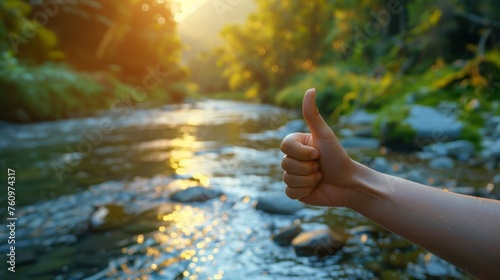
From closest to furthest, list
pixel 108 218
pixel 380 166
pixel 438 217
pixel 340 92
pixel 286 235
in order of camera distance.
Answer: pixel 438 217 → pixel 286 235 → pixel 108 218 → pixel 380 166 → pixel 340 92

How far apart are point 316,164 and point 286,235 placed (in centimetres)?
155

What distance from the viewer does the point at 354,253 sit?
8.58 ft

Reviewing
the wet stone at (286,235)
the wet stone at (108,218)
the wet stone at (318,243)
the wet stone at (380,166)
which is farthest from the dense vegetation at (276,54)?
the wet stone at (318,243)

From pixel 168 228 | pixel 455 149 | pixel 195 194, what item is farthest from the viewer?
pixel 455 149

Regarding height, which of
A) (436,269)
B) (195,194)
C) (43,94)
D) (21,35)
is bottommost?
(436,269)

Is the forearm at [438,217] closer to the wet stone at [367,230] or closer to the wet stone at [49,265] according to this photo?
the wet stone at [367,230]

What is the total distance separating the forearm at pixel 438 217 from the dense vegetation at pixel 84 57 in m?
12.3

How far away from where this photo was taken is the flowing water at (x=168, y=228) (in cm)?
238

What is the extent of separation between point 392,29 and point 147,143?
14409 mm

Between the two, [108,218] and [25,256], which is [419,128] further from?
[25,256]

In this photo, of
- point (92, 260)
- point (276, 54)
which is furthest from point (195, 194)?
point (276, 54)

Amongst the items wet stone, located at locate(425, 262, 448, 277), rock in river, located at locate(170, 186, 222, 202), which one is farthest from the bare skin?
rock in river, located at locate(170, 186, 222, 202)

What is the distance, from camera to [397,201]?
53.2 inches

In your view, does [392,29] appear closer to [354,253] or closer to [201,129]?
[201,129]
